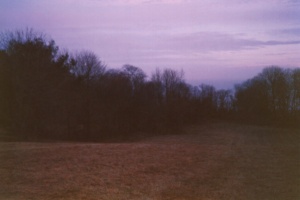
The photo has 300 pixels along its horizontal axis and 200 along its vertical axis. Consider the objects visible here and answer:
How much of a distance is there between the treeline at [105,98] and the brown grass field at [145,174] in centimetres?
1697

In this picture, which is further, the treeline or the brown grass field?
the treeline

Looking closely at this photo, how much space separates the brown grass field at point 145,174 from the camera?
12562mm

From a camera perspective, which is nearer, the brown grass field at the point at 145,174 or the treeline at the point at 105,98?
the brown grass field at the point at 145,174

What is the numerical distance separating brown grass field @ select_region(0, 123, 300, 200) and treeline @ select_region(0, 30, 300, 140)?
16969mm

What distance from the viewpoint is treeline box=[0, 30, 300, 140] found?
3653 cm

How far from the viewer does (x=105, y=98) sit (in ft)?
168

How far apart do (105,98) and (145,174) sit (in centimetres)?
3599

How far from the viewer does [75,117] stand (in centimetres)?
4766

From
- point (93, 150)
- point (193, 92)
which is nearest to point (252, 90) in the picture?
point (193, 92)

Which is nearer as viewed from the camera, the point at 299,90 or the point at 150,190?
the point at 150,190

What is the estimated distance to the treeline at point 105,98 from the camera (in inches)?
1438

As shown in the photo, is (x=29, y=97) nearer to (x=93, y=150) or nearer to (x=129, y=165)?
(x=93, y=150)

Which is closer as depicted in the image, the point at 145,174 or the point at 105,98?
the point at 145,174

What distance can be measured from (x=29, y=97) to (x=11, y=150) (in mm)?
16487
